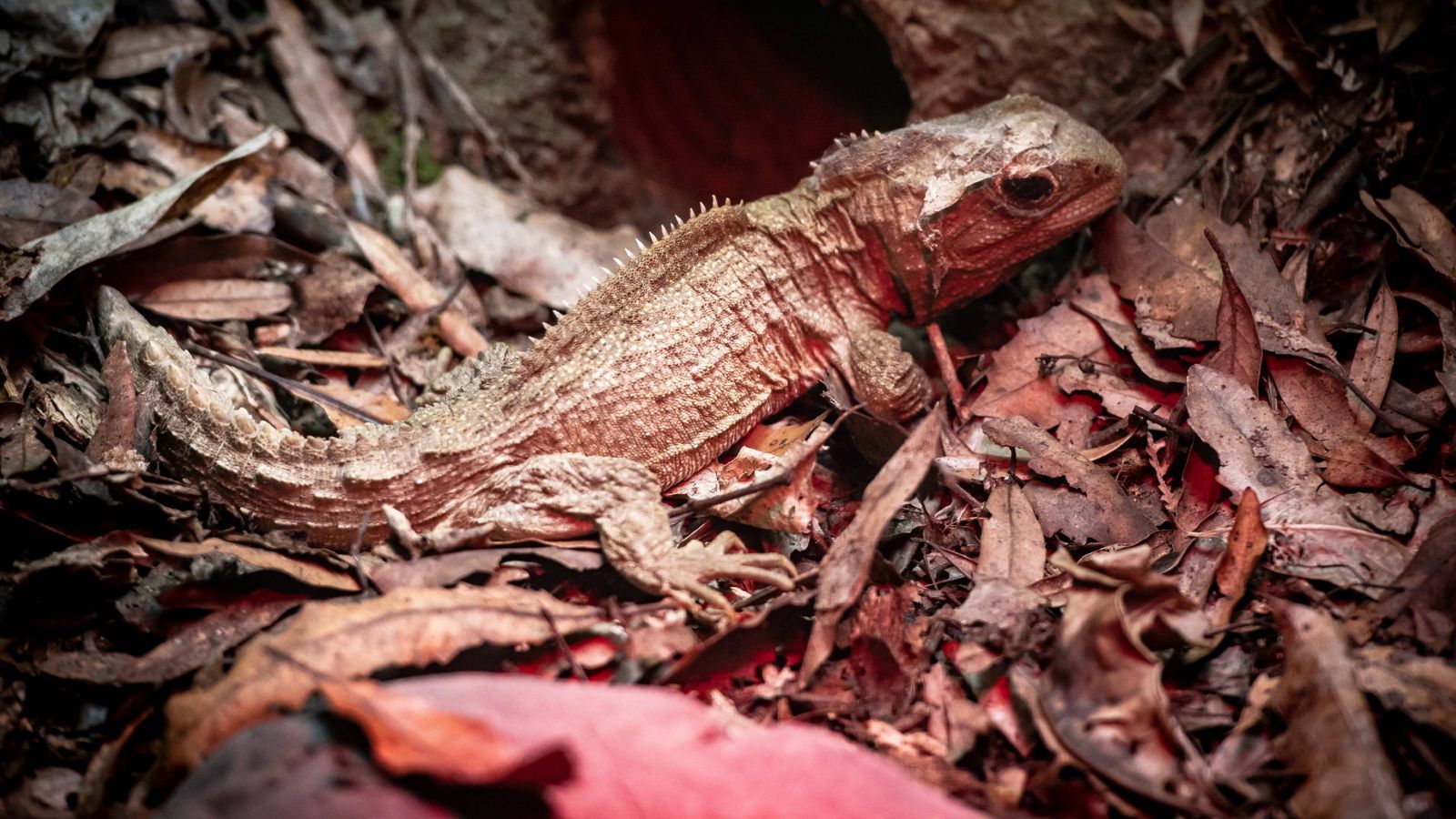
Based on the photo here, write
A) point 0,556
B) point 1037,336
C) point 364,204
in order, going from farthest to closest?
1. point 364,204
2. point 1037,336
3. point 0,556

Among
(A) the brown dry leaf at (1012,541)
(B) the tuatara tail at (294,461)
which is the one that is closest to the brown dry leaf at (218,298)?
(B) the tuatara tail at (294,461)

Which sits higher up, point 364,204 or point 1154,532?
point 364,204

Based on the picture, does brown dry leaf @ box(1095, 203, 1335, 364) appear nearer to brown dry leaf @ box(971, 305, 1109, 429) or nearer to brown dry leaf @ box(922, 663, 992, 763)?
brown dry leaf @ box(971, 305, 1109, 429)

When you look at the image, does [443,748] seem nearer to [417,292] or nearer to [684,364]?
[684,364]

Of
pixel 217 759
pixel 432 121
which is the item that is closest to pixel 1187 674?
pixel 217 759

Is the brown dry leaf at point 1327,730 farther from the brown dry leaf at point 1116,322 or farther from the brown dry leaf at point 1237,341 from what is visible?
the brown dry leaf at point 1116,322

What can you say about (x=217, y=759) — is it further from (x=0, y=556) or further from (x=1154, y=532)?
(x=1154, y=532)

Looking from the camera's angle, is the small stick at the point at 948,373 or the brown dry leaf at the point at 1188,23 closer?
the small stick at the point at 948,373
